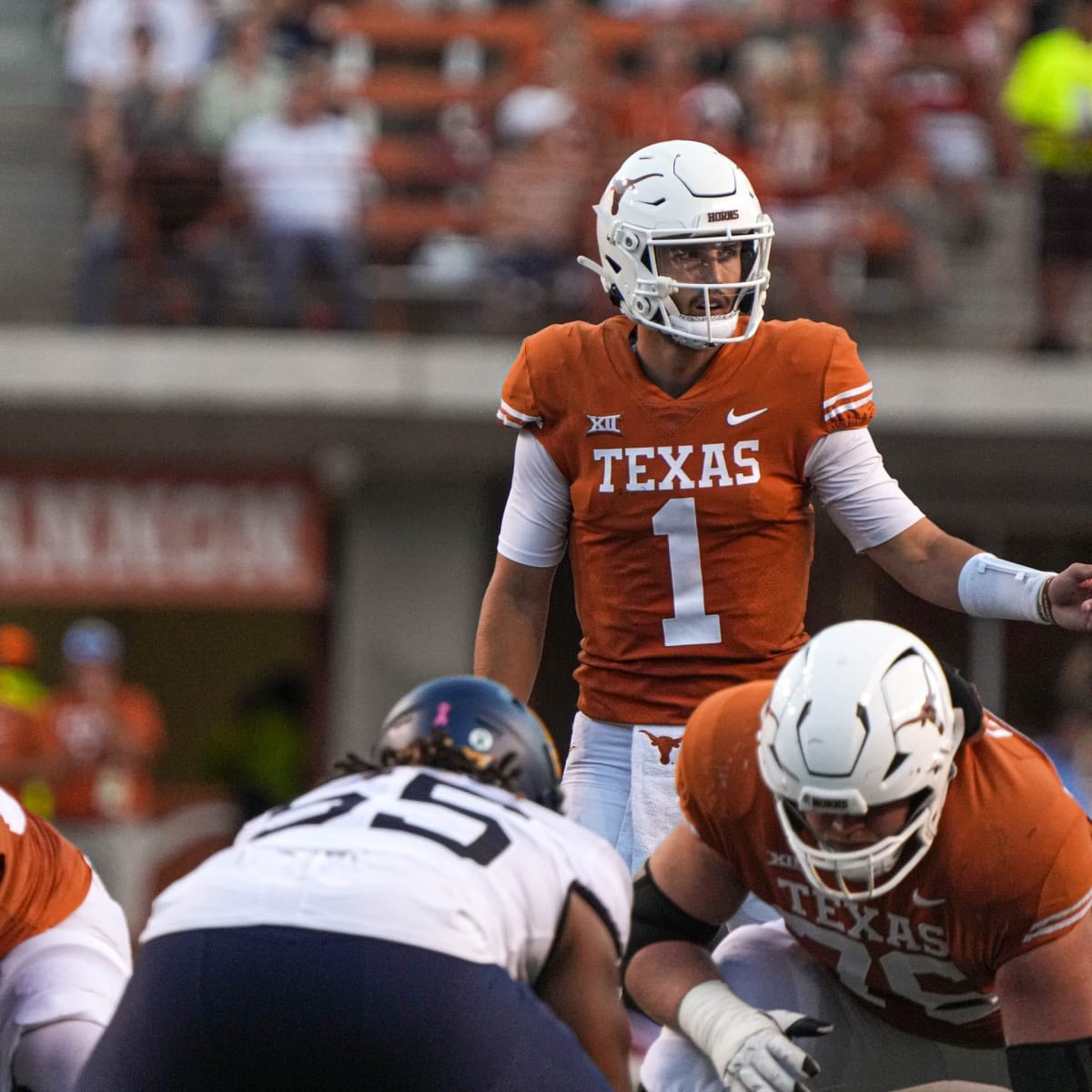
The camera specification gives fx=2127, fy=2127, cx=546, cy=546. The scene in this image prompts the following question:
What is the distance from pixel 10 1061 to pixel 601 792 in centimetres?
132

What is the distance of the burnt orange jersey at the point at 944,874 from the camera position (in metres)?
3.63

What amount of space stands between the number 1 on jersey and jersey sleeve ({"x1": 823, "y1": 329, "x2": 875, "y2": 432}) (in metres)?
0.34

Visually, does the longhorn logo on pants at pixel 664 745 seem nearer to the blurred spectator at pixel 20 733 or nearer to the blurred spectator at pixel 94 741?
the blurred spectator at pixel 20 733

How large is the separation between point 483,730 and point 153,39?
8.97 m

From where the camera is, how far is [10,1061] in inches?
157

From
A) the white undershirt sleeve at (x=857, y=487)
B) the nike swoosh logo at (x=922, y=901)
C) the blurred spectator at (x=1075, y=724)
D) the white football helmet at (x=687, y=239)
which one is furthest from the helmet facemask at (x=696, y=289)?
the blurred spectator at (x=1075, y=724)

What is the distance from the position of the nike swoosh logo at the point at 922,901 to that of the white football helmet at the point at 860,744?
0.28 feet

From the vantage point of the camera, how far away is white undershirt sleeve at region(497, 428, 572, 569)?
14.7 ft

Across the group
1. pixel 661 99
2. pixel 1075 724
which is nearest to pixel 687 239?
pixel 1075 724

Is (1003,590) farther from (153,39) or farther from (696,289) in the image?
A: (153,39)

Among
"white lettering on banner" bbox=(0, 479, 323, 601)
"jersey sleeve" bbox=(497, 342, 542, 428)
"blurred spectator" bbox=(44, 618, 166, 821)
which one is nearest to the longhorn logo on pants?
"jersey sleeve" bbox=(497, 342, 542, 428)

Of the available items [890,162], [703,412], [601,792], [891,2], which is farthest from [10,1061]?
[891,2]

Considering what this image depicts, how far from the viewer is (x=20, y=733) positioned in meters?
10.8

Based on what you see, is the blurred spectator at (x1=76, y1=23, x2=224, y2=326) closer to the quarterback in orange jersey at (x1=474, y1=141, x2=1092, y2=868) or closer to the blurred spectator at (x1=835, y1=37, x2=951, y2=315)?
the blurred spectator at (x1=835, y1=37, x2=951, y2=315)
